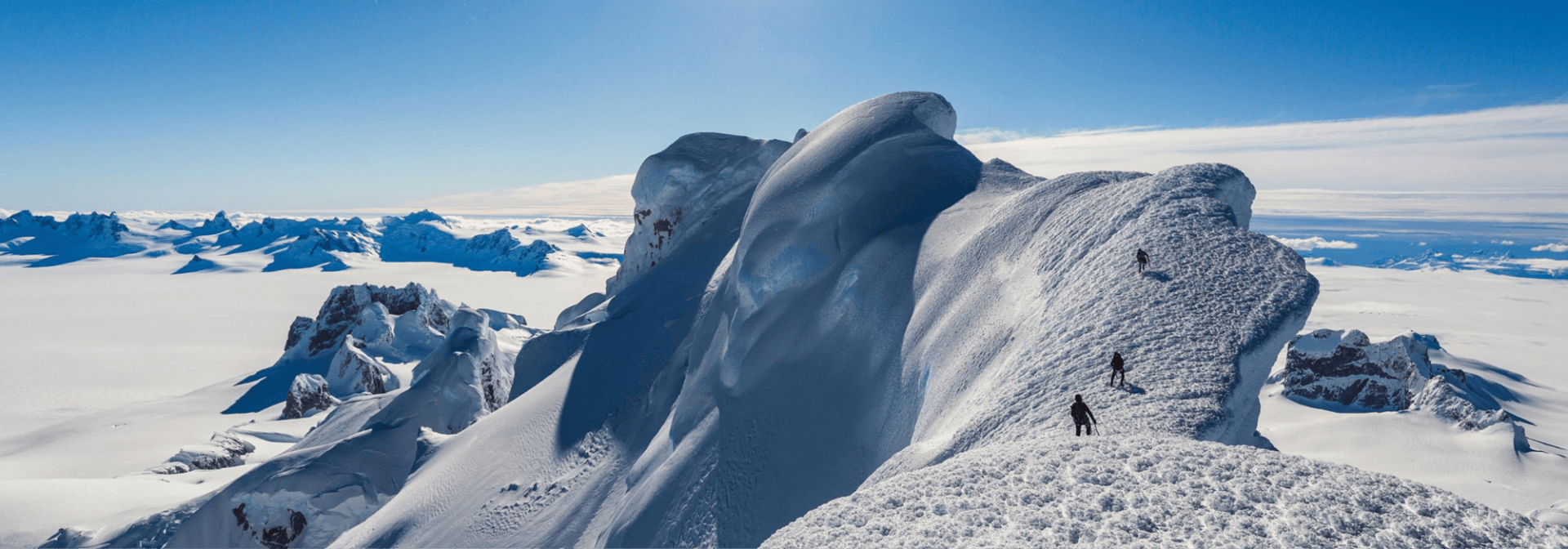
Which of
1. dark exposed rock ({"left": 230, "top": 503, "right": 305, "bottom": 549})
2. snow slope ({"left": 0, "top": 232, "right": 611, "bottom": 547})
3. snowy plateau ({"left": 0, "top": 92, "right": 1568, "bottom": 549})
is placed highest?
snowy plateau ({"left": 0, "top": 92, "right": 1568, "bottom": 549})

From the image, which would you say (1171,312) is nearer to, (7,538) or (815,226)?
(815,226)

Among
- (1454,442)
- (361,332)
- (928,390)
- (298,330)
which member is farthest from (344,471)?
(1454,442)

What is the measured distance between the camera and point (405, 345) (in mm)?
75625

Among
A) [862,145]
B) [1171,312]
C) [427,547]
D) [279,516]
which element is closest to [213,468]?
[279,516]

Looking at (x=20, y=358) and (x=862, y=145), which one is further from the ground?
(x=862, y=145)

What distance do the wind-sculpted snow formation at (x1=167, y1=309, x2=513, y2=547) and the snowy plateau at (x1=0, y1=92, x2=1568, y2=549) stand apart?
0.49ft

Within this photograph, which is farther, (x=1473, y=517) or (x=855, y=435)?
(x=855, y=435)

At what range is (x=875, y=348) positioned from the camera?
18859mm

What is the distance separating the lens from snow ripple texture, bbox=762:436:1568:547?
20.5 feet

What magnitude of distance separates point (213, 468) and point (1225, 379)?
163 ft

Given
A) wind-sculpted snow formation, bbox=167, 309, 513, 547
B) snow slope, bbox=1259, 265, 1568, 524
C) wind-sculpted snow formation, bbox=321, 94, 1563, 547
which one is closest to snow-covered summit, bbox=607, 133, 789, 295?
wind-sculpted snow formation, bbox=321, 94, 1563, 547

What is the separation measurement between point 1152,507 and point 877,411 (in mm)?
10514

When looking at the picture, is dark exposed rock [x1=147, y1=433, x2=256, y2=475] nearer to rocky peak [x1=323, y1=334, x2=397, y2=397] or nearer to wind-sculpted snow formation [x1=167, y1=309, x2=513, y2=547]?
wind-sculpted snow formation [x1=167, y1=309, x2=513, y2=547]

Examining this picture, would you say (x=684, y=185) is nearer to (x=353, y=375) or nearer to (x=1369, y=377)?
(x=353, y=375)
